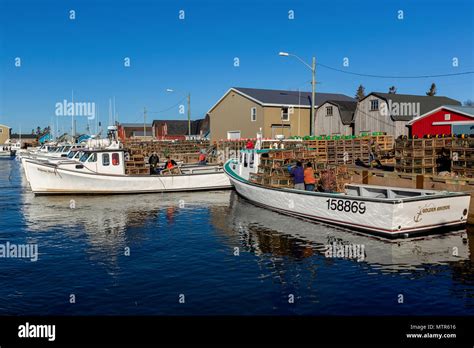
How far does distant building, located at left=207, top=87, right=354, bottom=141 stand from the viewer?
5081cm

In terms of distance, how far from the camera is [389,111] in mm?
41469

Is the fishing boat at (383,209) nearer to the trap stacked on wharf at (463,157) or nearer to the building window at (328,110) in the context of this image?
the trap stacked on wharf at (463,157)

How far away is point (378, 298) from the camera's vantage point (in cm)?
1061

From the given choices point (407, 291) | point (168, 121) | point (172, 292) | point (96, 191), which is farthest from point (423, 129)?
point (168, 121)

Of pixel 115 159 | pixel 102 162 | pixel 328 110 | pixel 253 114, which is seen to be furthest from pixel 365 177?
pixel 253 114

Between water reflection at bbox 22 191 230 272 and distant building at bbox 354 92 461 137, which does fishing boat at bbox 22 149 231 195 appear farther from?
distant building at bbox 354 92 461 137

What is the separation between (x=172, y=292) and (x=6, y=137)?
438 ft

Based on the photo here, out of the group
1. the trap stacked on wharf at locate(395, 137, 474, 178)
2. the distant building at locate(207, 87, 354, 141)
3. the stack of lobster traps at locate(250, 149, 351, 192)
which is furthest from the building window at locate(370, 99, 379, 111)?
the stack of lobster traps at locate(250, 149, 351, 192)

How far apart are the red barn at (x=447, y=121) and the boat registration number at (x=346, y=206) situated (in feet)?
56.4

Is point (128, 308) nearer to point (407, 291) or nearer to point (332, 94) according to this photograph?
point (407, 291)

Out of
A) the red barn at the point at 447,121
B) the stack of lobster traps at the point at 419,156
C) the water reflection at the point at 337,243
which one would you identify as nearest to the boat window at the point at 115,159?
the water reflection at the point at 337,243

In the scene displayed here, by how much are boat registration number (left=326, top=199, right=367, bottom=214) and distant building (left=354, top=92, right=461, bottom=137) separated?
26.1 m

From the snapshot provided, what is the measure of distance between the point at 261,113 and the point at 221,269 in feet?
127

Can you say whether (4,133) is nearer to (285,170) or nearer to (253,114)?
(253,114)
